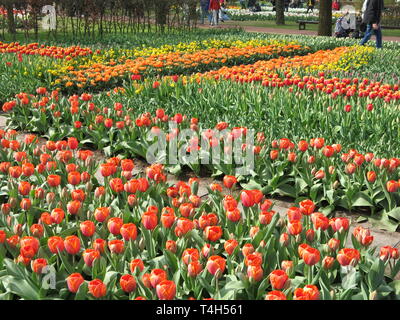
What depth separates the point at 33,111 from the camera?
629cm

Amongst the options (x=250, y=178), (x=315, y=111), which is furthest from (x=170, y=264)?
(x=315, y=111)

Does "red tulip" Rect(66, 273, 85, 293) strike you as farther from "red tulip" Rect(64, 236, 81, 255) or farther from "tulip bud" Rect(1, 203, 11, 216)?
"tulip bud" Rect(1, 203, 11, 216)

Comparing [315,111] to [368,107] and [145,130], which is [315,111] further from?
[145,130]

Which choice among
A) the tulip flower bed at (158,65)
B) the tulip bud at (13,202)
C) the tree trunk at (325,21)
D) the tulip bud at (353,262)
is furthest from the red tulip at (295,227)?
the tree trunk at (325,21)

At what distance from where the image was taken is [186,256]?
7.79 feet

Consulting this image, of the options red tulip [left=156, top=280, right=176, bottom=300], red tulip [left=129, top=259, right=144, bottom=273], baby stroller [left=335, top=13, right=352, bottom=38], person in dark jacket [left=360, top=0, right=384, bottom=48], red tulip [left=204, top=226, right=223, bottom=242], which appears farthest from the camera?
baby stroller [left=335, top=13, right=352, bottom=38]

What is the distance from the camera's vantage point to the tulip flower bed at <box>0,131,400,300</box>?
2.32 m

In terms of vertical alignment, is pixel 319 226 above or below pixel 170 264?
above

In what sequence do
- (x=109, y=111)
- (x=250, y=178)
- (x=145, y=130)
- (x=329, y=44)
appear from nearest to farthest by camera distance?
(x=250, y=178) < (x=145, y=130) < (x=109, y=111) < (x=329, y=44)

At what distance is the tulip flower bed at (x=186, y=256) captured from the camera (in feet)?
7.61

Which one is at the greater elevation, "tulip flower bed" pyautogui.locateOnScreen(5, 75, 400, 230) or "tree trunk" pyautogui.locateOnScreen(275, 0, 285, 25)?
"tree trunk" pyautogui.locateOnScreen(275, 0, 285, 25)

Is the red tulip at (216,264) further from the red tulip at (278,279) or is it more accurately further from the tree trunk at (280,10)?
the tree trunk at (280,10)

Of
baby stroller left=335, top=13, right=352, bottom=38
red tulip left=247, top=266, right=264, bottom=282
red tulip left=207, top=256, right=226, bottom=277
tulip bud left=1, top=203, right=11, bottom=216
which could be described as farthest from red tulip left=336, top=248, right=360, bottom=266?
baby stroller left=335, top=13, right=352, bottom=38
